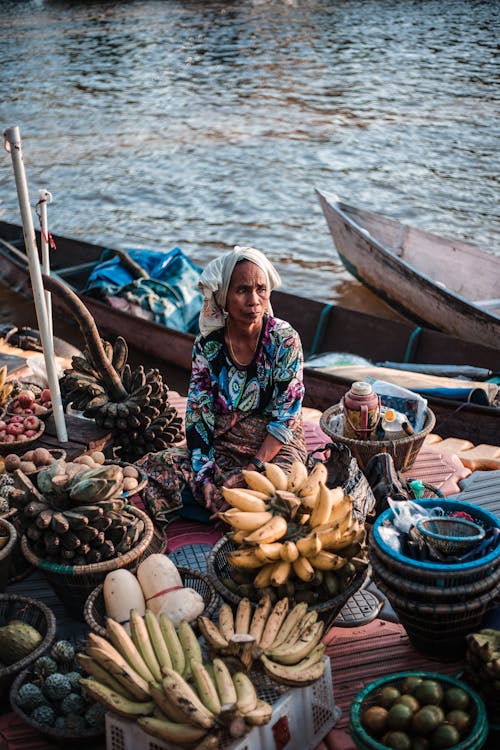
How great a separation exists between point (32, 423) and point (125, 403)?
20.4 inches

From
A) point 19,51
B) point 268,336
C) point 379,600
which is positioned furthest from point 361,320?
point 19,51

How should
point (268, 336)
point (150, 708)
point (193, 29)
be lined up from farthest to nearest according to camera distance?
point (193, 29) < point (268, 336) < point (150, 708)

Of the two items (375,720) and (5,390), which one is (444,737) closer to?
(375,720)

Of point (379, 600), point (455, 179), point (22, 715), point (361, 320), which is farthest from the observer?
point (455, 179)

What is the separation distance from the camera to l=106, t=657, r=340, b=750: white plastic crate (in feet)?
8.27

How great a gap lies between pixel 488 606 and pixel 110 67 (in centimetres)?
2460

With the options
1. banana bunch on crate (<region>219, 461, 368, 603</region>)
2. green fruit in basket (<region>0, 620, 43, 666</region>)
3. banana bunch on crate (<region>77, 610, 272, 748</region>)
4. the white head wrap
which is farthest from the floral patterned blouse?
banana bunch on crate (<region>77, 610, 272, 748</region>)

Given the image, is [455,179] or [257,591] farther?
[455,179]

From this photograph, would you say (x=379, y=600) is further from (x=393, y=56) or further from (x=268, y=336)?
(x=393, y=56)

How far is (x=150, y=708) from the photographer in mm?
2510

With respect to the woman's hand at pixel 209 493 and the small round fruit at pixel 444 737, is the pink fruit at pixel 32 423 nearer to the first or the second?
the woman's hand at pixel 209 493

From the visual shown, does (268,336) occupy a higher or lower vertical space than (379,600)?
higher

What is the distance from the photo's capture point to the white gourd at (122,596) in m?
3.06

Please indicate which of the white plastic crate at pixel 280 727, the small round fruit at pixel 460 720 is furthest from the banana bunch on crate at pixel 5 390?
the small round fruit at pixel 460 720
